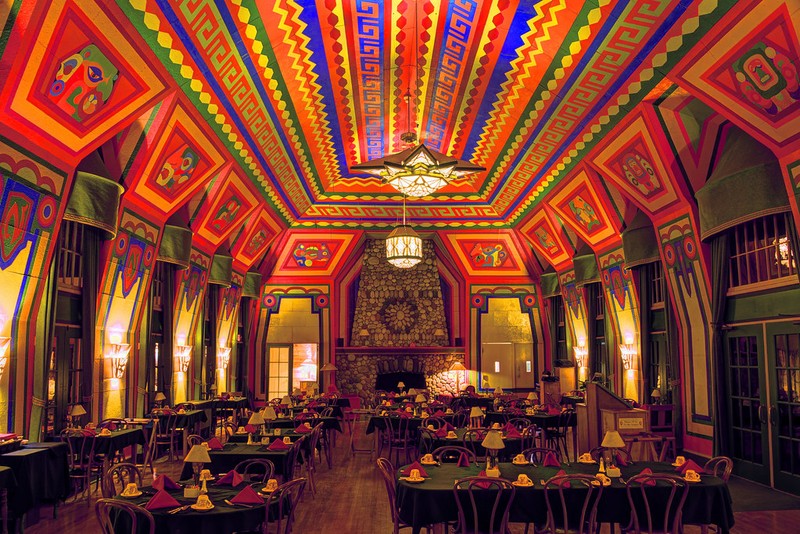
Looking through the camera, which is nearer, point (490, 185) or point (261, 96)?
point (261, 96)

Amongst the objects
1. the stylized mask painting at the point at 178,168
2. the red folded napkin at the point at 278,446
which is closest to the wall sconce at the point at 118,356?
the stylized mask painting at the point at 178,168

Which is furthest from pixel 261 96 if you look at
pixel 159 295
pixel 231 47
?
pixel 159 295

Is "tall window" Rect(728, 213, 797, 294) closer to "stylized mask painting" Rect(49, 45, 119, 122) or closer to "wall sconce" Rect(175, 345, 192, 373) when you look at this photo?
"stylized mask painting" Rect(49, 45, 119, 122)

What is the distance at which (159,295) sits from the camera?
1277 centimetres

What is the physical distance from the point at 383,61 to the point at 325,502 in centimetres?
634

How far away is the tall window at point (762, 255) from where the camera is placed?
343 inches

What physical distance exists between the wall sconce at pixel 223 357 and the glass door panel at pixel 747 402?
36.8ft

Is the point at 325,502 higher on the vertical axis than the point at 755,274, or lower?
lower

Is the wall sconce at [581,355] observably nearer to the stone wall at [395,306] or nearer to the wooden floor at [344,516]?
the stone wall at [395,306]

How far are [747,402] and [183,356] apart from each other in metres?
9.84

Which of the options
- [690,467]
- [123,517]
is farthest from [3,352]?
[690,467]

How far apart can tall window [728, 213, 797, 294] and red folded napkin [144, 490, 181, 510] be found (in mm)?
7363

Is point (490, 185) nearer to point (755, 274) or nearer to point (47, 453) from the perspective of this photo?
point (755, 274)

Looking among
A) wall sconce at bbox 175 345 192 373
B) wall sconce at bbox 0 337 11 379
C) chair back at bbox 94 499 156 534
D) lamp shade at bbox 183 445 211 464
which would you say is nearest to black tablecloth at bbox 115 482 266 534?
chair back at bbox 94 499 156 534
